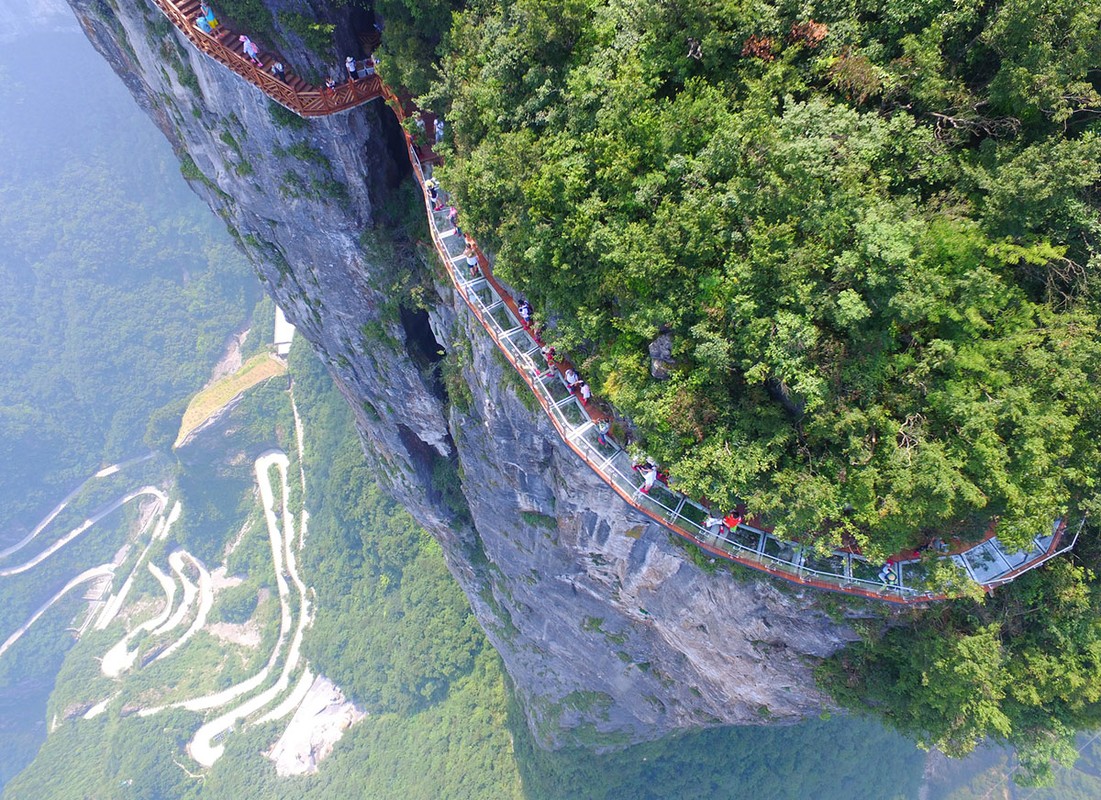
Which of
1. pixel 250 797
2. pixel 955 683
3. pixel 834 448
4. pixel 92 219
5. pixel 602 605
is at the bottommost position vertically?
pixel 250 797

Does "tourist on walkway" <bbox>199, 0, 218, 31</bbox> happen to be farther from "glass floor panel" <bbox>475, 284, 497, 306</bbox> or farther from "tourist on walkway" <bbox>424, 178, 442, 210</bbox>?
"glass floor panel" <bbox>475, 284, 497, 306</bbox>

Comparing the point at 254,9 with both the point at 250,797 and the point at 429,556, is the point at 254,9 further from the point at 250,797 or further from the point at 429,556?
the point at 250,797

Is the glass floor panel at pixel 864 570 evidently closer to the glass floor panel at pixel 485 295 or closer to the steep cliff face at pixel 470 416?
the steep cliff face at pixel 470 416

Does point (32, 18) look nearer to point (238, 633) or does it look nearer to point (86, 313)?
point (86, 313)

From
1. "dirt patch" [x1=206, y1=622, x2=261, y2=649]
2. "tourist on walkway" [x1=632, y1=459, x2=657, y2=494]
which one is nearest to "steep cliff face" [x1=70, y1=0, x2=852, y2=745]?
"tourist on walkway" [x1=632, y1=459, x2=657, y2=494]

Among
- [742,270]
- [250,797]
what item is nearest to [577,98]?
Answer: [742,270]

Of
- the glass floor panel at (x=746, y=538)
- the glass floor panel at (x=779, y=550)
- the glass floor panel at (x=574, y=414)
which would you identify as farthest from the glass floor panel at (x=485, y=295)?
the glass floor panel at (x=779, y=550)
